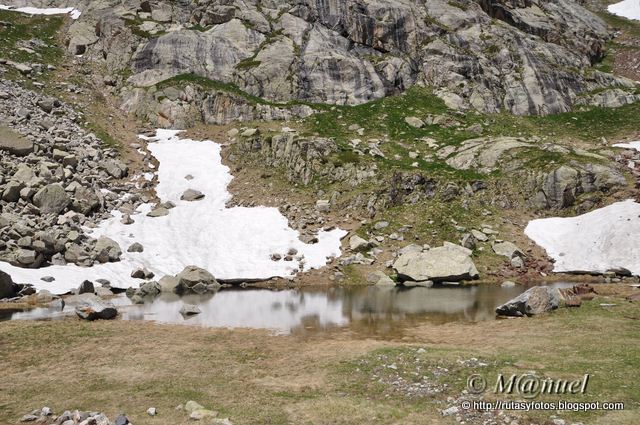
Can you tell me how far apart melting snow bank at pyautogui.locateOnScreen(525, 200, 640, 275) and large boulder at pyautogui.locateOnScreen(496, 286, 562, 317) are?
56.2ft

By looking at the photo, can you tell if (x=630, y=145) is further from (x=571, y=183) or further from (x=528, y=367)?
(x=528, y=367)

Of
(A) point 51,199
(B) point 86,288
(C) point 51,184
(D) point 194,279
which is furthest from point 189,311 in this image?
(C) point 51,184

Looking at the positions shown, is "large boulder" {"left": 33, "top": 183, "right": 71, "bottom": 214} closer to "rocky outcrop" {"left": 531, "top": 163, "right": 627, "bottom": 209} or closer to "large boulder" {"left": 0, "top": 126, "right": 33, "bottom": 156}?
"large boulder" {"left": 0, "top": 126, "right": 33, "bottom": 156}

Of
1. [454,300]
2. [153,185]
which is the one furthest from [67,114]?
[454,300]

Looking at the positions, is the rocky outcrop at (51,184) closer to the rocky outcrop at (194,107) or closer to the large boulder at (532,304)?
the rocky outcrop at (194,107)

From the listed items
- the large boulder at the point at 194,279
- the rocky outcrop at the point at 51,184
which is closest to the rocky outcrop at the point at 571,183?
the large boulder at the point at 194,279

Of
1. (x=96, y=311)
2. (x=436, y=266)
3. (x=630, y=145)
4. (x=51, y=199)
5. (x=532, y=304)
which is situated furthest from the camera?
(x=630, y=145)

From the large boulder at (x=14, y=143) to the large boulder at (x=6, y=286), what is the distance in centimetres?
2079

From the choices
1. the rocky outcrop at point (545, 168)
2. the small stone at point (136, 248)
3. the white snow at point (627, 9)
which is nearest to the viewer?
the small stone at point (136, 248)

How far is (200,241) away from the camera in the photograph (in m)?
47.7

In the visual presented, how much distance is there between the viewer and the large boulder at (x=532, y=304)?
2736 cm

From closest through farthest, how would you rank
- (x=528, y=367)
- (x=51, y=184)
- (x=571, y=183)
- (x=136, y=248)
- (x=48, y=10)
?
1. (x=528, y=367)
2. (x=136, y=248)
3. (x=51, y=184)
4. (x=571, y=183)
5. (x=48, y=10)

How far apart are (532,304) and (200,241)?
3265 centimetres

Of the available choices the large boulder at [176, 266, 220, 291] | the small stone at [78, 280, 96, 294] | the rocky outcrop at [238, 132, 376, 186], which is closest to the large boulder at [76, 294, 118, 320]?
the small stone at [78, 280, 96, 294]
